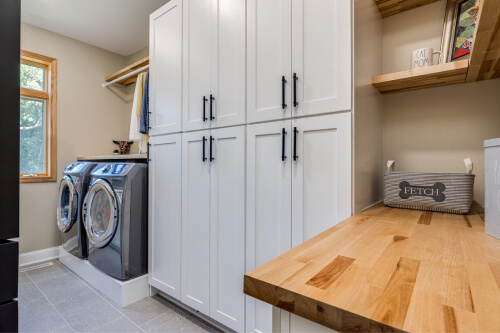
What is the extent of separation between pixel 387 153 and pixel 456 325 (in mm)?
1378

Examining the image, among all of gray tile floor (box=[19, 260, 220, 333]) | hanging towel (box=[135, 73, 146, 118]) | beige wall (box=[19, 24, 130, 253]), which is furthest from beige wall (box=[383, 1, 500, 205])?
beige wall (box=[19, 24, 130, 253])

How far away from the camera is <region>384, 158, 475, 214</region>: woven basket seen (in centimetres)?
111

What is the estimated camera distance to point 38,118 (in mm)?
3068

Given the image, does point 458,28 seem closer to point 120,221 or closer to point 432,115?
point 432,115

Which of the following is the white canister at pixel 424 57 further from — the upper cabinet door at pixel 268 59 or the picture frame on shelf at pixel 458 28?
the upper cabinet door at pixel 268 59

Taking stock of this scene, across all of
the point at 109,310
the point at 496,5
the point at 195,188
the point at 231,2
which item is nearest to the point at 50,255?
the point at 109,310

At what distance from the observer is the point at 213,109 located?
1701mm

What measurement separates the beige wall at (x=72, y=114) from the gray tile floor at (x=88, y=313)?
0.84 metres

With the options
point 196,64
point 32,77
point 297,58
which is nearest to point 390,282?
point 297,58

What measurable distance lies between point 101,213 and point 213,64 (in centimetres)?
165

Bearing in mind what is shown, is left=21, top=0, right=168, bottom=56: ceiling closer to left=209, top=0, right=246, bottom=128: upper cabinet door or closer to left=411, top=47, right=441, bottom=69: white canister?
left=209, top=0, right=246, bottom=128: upper cabinet door

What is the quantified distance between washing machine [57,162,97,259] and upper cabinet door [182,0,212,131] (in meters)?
1.37

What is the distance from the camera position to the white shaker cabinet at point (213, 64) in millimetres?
1549

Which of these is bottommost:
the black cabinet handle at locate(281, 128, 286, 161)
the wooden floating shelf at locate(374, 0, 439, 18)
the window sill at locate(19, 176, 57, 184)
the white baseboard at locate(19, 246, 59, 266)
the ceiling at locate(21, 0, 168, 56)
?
the white baseboard at locate(19, 246, 59, 266)
